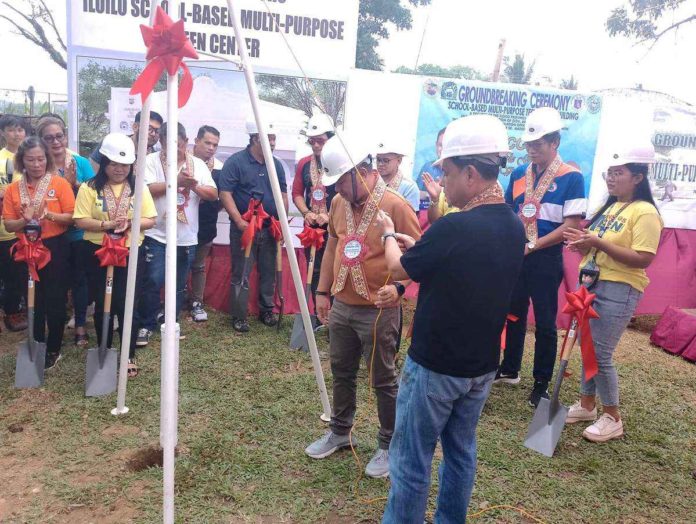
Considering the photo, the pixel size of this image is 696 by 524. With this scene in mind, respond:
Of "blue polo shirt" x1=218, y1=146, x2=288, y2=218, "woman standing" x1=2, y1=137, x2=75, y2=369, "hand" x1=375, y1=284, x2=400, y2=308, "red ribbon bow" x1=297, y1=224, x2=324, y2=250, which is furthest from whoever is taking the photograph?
"blue polo shirt" x1=218, y1=146, x2=288, y2=218

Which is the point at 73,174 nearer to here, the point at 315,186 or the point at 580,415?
the point at 315,186

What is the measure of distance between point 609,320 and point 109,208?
3543mm

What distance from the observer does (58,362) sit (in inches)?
173

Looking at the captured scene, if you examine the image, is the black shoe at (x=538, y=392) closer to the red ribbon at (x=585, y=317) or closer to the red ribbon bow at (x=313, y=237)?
the red ribbon at (x=585, y=317)

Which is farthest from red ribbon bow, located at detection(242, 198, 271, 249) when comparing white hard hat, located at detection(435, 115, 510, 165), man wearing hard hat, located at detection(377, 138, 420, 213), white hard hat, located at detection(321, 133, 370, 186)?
white hard hat, located at detection(435, 115, 510, 165)

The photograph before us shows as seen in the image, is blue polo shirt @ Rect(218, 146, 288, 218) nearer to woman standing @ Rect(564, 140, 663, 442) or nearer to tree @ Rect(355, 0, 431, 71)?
woman standing @ Rect(564, 140, 663, 442)

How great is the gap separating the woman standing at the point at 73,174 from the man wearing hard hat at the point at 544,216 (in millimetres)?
3467

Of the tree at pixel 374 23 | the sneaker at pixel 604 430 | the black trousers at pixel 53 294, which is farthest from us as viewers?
the tree at pixel 374 23

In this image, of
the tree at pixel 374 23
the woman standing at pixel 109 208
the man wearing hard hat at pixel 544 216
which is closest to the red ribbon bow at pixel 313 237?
the woman standing at pixel 109 208

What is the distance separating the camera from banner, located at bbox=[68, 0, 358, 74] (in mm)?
5363

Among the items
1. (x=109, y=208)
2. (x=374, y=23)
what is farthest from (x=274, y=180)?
(x=374, y=23)

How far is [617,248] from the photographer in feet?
10.7

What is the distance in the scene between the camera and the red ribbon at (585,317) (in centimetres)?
332

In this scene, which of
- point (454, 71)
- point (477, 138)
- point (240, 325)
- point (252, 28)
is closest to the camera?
point (477, 138)
